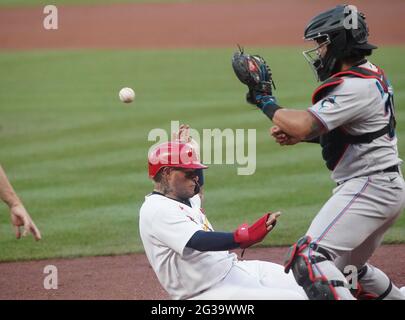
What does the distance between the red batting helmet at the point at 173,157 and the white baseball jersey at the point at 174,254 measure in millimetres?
191

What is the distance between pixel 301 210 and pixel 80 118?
694 cm

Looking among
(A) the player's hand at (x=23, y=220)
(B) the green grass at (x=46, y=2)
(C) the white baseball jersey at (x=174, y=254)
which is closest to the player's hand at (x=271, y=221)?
(C) the white baseball jersey at (x=174, y=254)

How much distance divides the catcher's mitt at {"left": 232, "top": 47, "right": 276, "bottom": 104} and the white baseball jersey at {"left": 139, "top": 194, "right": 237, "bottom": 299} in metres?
0.88

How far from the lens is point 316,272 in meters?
4.52

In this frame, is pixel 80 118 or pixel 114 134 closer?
pixel 114 134

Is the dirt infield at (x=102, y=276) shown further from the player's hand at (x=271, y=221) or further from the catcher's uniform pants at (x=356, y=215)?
the player's hand at (x=271, y=221)

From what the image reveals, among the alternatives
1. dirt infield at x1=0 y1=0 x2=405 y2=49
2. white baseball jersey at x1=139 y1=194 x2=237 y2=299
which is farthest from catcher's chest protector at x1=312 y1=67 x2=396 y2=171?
dirt infield at x1=0 y1=0 x2=405 y2=49

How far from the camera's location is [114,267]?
720 centimetres

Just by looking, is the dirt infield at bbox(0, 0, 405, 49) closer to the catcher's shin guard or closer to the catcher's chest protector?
the catcher's chest protector

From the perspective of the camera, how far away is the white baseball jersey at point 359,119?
468 cm

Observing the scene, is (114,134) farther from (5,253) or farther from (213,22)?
(213,22)

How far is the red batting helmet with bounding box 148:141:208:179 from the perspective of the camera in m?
4.82

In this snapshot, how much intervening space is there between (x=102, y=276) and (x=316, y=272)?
2.88m

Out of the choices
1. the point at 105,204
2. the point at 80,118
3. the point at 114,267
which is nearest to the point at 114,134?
the point at 80,118
